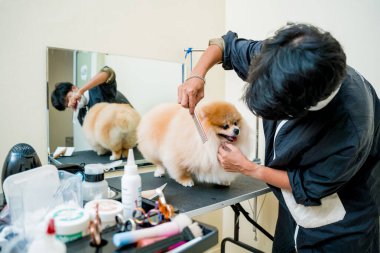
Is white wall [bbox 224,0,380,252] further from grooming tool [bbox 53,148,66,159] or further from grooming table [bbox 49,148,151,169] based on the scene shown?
grooming tool [bbox 53,148,66,159]

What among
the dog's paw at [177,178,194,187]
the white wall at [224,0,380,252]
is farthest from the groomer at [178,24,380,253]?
the white wall at [224,0,380,252]

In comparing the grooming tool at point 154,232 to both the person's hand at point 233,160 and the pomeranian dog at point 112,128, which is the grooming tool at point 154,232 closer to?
the person's hand at point 233,160

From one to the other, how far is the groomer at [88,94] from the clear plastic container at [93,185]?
57 centimetres

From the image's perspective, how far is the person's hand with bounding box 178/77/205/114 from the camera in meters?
0.94

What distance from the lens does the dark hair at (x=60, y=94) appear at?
127cm

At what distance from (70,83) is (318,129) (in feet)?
3.68

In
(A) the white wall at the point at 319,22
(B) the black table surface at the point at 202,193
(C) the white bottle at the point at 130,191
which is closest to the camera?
(C) the white bottle at the point at 130,191

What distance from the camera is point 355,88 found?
31.4 inches

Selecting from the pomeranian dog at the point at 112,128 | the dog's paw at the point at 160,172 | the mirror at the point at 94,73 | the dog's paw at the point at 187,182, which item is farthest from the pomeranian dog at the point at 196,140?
the mirror at the point at 94,73

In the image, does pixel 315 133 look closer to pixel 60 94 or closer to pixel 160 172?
pixel 160 172

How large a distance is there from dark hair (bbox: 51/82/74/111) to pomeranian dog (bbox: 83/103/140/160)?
14 centimetres

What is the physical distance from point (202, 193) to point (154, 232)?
0.62 meters

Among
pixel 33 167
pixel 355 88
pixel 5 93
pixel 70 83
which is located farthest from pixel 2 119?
pixel 355 88

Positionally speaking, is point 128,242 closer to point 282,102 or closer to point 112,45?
point 282,102
